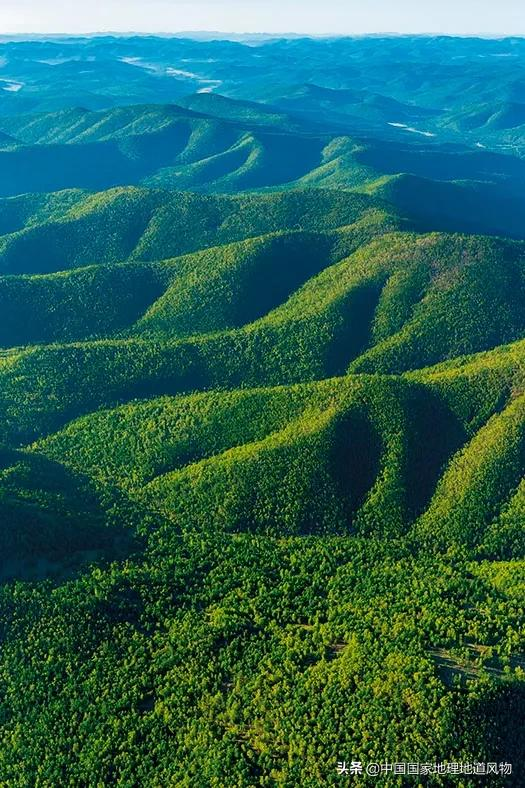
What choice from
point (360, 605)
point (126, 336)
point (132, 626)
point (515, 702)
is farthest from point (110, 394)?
point (515, 702)

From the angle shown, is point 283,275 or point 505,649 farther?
point 283,275

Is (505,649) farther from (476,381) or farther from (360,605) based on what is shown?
(476,381)

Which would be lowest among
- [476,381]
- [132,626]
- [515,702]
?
[132,626]

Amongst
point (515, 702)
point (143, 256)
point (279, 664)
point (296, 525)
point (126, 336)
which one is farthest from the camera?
point (143, 256)

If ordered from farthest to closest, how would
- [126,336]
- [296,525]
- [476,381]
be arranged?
[126,336] < [476,381] < [296,525]

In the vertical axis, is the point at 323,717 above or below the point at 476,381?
below

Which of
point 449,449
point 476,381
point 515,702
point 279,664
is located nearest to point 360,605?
point 279,664

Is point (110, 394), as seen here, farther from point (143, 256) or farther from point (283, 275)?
point (143, 256)
